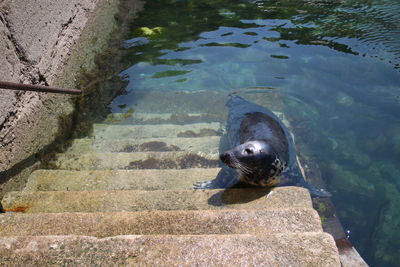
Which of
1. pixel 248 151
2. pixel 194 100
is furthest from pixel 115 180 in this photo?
pixel 194 100

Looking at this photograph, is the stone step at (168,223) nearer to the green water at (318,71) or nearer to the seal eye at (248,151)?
the seal eye at (248,151)

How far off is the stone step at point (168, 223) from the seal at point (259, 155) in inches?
36.7

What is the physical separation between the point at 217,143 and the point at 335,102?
8.27 ft

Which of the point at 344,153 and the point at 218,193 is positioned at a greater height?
the point at 218,193

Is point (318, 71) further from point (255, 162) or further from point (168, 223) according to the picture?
point (168, 223)

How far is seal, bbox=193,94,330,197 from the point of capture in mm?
3322

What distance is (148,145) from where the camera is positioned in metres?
4.46

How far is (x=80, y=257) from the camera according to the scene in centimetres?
186

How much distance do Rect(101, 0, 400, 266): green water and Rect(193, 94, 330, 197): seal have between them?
712mm

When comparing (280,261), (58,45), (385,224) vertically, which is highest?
(58,45)

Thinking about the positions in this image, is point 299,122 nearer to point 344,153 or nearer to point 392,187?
point 344,153

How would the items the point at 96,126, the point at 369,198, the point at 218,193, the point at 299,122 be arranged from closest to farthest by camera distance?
1. the point at 218,193
2. the point at 369,198
3. the point at 96,126
4. the point at 299,122

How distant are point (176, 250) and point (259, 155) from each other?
1727 millimetres

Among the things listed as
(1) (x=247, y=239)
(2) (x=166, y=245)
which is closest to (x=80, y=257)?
(2) (x=166, y=245)
